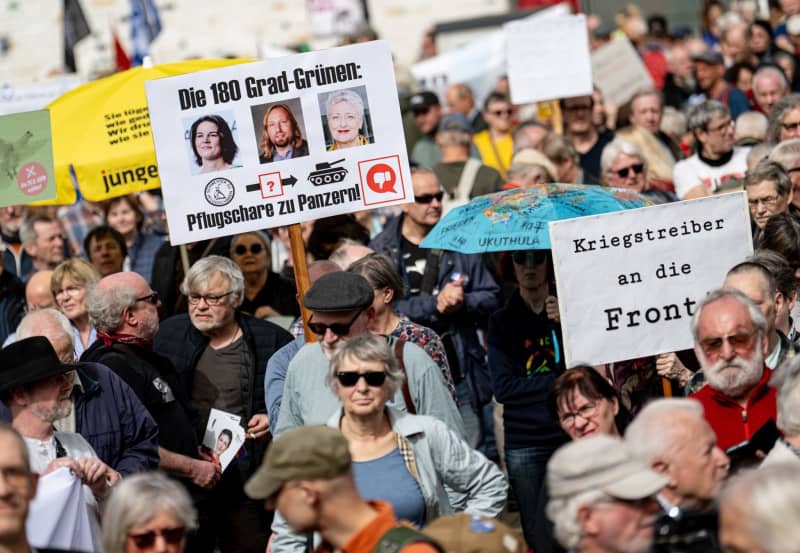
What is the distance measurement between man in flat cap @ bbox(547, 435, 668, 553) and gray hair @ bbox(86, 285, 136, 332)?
11.5 feet

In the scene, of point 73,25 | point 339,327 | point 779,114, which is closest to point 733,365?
point 339,327

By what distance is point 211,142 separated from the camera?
7.94m

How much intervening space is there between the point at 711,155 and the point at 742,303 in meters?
4.78

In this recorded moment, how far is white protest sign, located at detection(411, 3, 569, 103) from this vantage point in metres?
17.3

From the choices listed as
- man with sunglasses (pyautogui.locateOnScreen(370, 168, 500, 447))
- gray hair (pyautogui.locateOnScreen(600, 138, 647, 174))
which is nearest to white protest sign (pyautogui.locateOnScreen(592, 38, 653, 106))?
gray hair (pyautogui.locateOnScreen(600, 138, 647, 174))

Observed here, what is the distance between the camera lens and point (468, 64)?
1752 cm

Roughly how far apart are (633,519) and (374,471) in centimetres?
145

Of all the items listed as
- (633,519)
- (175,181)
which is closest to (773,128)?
(175,181)

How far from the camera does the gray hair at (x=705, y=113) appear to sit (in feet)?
36.0

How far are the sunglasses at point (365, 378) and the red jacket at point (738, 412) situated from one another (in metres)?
1.33

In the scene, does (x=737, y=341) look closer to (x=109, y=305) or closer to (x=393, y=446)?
(x=393, y=446)

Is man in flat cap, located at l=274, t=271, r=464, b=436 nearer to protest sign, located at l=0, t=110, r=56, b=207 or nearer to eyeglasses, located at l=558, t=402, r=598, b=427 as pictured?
eyeglasses, located at l=558, t=402, r=598, b=427

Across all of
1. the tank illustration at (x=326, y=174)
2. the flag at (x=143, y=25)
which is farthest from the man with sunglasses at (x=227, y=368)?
the flag at (x=143, y=25)

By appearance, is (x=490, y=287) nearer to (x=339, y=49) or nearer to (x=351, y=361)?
(x=339, y=49)
